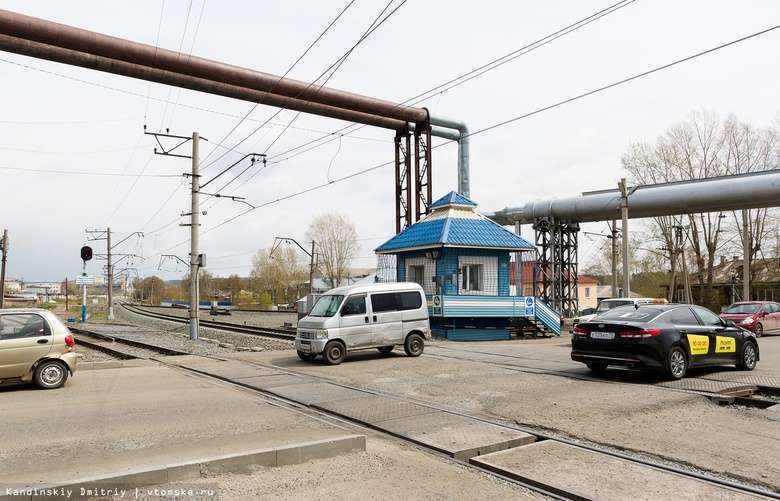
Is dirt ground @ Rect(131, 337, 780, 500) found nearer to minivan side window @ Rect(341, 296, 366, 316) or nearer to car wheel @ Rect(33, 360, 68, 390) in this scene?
minivan side window @ Rect(341, 296, 366, 316)

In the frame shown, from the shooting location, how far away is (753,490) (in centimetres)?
534

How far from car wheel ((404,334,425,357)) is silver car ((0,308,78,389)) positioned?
8347 mm

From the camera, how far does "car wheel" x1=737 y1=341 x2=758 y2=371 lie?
42.1 ft

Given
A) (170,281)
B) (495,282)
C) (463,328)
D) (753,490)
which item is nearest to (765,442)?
(753,490)

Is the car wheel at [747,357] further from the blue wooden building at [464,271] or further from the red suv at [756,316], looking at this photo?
the blue wooden building at [464,271]

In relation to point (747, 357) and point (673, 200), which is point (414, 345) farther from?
point (673, 200)

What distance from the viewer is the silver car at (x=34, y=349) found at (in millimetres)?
10789

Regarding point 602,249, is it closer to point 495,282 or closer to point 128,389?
point 495,282

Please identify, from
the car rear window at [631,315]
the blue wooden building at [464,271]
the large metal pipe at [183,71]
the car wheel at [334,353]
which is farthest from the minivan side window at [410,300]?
the large metal pipe at [183,71]

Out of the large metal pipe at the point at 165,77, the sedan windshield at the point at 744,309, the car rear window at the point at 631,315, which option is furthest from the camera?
the sedan windshield at the point at 744,309

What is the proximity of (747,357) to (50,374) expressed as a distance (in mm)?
14360

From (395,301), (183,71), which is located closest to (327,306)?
(395,301)

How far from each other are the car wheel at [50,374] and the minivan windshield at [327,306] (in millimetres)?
6345

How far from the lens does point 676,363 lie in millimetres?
11500
